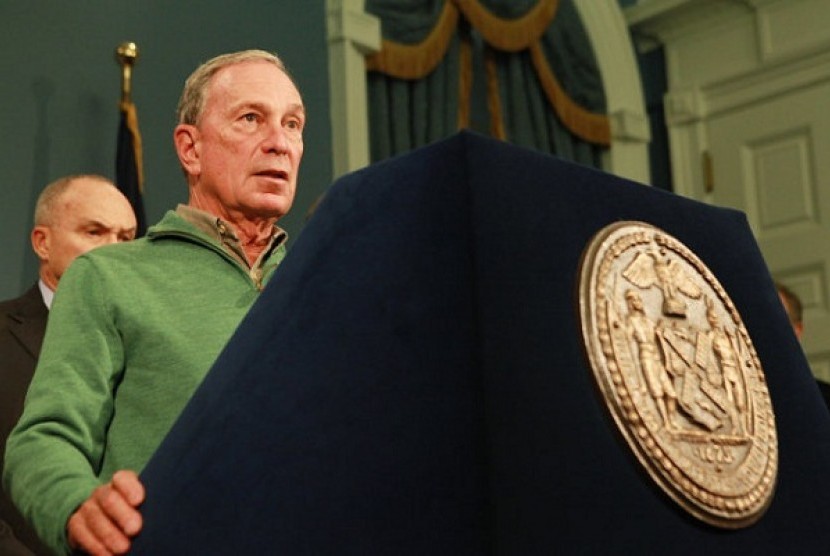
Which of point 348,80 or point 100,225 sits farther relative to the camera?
point 348,80

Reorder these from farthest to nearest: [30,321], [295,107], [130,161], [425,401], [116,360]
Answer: [130,161] < [30,321] < [295,107] < [116,360] < [425,401]

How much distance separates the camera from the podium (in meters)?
0.61

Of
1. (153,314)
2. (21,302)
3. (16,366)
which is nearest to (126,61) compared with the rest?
(21,302)

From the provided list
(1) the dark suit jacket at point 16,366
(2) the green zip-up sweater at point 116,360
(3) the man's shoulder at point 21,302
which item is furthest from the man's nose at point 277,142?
(3) the man's shoulder at point 21,302

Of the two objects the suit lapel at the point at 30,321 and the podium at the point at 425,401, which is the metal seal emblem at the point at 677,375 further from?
the suit lapel at the point at 30,321

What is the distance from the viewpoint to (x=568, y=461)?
0.63 m

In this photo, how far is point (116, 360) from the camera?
945 mm

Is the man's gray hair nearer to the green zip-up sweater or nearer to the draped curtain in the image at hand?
the green zip-up sweater

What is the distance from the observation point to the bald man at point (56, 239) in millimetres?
2453

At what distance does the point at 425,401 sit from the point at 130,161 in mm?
2891

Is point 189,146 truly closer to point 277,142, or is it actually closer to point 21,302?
point 277,142

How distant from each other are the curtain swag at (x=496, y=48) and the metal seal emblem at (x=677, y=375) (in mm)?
3570

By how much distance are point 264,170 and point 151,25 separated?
2.84m

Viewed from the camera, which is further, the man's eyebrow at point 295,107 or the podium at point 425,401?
the man's eyebrow at point 295,107
